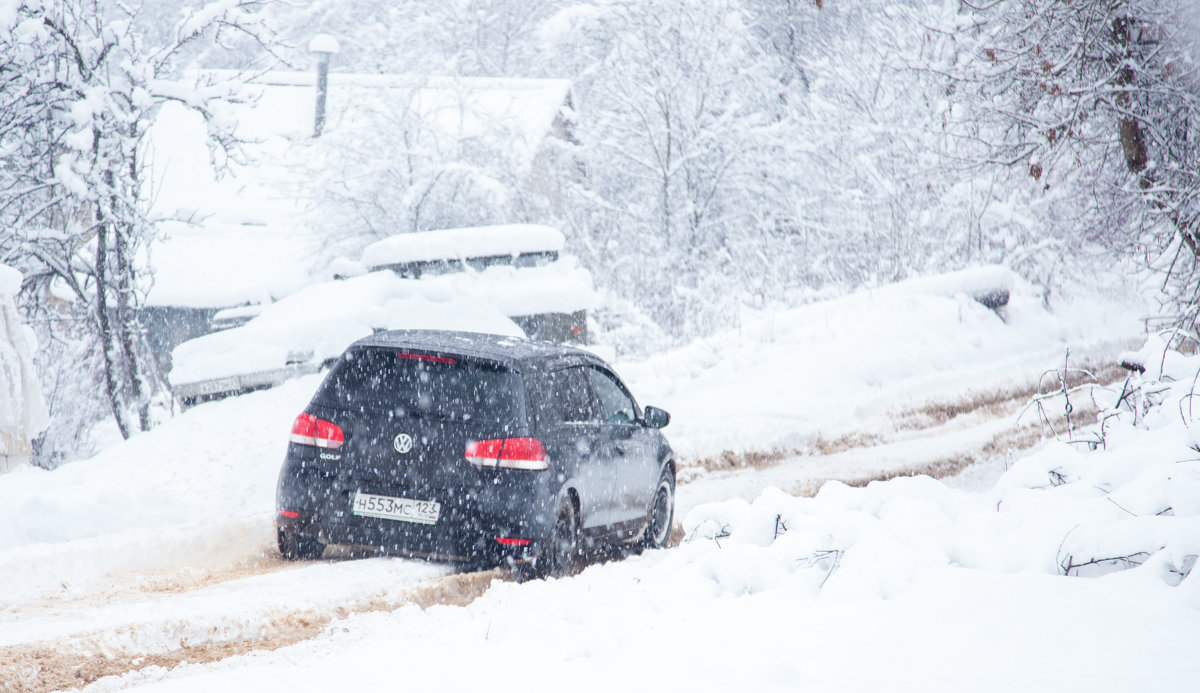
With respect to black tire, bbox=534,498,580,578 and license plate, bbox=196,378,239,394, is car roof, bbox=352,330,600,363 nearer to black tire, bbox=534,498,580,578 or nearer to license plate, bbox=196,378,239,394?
black tire, bbox=534,498,580,578

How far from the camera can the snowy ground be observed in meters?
3.28

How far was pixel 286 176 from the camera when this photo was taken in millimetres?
29906

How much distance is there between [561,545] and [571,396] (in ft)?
3.57

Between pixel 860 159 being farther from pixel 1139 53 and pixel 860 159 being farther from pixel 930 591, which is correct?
pixel 930 591

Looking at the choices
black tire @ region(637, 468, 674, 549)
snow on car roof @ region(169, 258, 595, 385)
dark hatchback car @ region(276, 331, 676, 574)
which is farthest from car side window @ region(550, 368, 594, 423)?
A: snow on car roof @ region(169, 258, 595, 385)

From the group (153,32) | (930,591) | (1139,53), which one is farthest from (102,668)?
(153,32)

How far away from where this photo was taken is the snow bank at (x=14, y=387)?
909 centimetres

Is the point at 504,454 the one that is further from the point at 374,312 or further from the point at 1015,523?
the point at 374,312

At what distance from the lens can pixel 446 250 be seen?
1402cm

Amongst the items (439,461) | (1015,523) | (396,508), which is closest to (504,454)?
(439,461)

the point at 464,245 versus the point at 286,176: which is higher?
the point at 464,245

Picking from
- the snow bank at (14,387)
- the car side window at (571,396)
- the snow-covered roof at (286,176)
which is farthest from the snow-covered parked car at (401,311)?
the snow-covered roof at (286,176)

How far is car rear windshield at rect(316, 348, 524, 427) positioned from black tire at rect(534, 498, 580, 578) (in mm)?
724

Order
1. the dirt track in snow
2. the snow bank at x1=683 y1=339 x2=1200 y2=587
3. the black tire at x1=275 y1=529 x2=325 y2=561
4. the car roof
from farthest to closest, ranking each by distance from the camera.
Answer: the black tire at x1=275 y1=529 x2=325 y2=561 < the car roof < the dirt track in snow < the snow bank at x1=683 y1=339 x2=1200 y2=587
